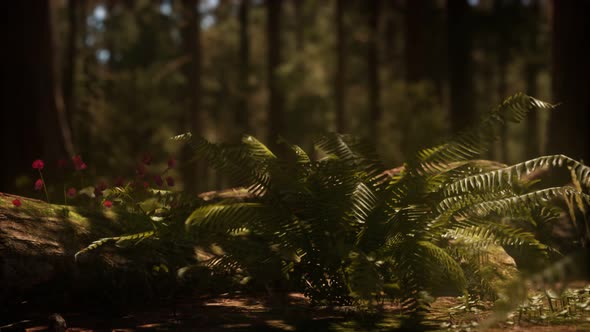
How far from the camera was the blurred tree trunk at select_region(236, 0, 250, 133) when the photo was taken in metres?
32.7

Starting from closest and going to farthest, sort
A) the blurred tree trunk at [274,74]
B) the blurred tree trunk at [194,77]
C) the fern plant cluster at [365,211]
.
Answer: the fern plant cluster at [365,211], the blurred tree trunk at [194,77], the blurred tree trunk at [274,74]

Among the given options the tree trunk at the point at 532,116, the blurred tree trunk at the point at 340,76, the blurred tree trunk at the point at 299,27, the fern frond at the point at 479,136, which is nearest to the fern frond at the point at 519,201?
the fern frond at the point at 479,136

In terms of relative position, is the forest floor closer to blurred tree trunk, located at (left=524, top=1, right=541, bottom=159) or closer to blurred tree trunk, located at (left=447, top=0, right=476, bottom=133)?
blurred tree trunk, located at (left=447, top=0, right=476, bottom=133)

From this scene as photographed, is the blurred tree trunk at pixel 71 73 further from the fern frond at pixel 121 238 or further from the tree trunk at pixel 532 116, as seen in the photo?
the tree trunk at pixel 532 116

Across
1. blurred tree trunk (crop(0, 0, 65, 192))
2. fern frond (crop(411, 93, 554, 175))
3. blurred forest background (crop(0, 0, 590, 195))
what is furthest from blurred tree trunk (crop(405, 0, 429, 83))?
fern frond (crop(411, 93, 554, 175))

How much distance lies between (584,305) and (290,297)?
217cm

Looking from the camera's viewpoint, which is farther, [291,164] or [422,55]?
[422,55]

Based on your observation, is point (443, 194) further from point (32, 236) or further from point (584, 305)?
point (32, 236)

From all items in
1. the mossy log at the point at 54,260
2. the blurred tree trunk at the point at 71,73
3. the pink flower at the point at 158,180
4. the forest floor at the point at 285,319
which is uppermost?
the blurred tree trunk at the point at 71,73

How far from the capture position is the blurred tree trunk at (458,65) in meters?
16.3

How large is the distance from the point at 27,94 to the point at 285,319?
672 cm

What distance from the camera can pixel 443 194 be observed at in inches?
185

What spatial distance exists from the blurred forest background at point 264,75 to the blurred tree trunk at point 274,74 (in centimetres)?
5

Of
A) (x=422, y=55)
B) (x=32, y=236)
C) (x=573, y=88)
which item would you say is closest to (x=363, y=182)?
(x=32, y=236)
